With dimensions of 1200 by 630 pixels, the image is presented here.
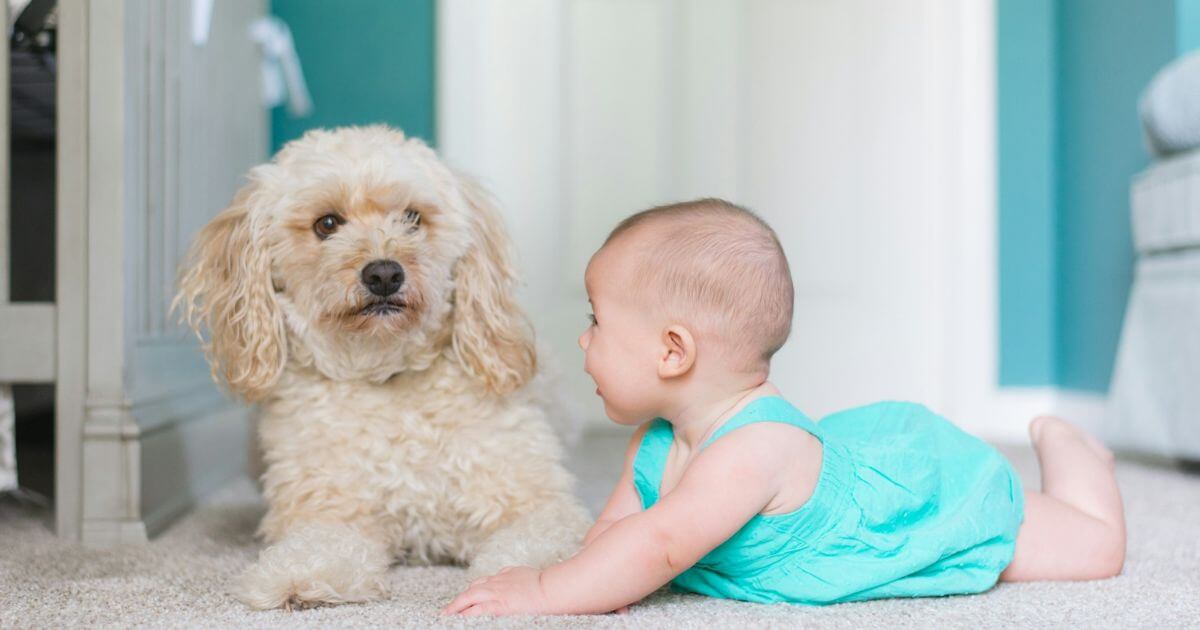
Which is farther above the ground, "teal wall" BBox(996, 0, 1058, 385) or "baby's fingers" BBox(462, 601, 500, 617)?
"teal wall" BBox(996, 0, 1058, 385)

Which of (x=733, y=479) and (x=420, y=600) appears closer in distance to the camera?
(x=733, y=479)

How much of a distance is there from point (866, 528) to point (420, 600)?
0.50 metres

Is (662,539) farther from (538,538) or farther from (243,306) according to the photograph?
(243,306)

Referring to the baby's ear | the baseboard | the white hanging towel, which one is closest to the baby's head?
the baby's ear

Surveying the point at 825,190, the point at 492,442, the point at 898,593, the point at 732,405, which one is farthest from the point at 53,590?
the point at 825,190

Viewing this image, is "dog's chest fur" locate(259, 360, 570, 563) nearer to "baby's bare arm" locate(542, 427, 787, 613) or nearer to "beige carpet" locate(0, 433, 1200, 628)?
"beige carpet" locate(0, 433, 1200, 628)

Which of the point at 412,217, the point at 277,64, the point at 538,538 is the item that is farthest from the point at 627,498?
the point at 277,64

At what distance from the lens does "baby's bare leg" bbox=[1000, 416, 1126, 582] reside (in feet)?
4.11

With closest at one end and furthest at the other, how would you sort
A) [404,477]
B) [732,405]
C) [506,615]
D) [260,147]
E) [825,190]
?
[506,615]
[732,405]
[404,477]
[260,147]
[825,190]

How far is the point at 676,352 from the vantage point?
1.12 m

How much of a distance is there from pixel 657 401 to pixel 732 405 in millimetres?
84

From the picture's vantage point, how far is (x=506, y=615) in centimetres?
103

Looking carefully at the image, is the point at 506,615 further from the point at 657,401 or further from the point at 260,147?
the point at 260,147

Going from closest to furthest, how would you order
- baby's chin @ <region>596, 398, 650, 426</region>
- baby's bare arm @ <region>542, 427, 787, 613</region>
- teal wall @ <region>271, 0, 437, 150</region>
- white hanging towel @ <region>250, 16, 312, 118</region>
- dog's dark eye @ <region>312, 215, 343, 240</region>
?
baby's bare arm @ <region>542, 427, 787, 613</region>, baby's chin @ <region>596, 398, 650, 426</region>, dog's dark eye @ <region>312, 215, 343, 240</region>, white hanging towel @ <region>250, 16, 312, 118</region>, teal wall @ <region>271, 0, 437, 150</region>
